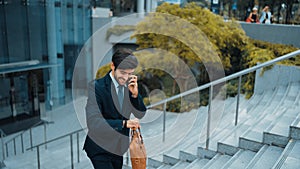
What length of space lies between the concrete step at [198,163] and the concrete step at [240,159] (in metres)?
0.37

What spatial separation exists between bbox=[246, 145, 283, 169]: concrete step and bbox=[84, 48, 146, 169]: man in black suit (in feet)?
5.21

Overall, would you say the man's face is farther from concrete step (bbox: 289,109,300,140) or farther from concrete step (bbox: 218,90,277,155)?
concrete step (bbox: 289,109,300,140)

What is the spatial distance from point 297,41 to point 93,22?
7915 mm

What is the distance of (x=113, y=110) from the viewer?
5.69 ft

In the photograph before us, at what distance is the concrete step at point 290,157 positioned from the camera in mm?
2682

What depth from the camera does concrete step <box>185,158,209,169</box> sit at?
336 centimetres

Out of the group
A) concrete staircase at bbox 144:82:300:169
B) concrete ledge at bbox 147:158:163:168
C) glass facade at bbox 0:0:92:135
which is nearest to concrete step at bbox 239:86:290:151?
concrete staircase at bbox 144:82:300:169

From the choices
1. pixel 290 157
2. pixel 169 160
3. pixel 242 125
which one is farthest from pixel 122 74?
pixel 242 125

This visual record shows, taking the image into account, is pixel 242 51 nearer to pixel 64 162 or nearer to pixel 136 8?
pixel 64 162

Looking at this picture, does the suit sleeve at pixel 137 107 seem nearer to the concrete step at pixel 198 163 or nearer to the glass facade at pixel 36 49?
the concrete step at pixel 198 163

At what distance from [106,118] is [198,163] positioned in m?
2.04

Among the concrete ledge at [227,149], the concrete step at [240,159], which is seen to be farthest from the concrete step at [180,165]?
the concrete step at [240,159]

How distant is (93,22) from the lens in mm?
12508

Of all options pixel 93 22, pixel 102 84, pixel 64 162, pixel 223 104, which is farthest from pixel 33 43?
pixel 102 84
